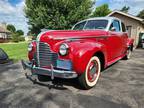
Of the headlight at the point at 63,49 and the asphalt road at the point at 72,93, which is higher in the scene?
the headlight at the point at 63,49

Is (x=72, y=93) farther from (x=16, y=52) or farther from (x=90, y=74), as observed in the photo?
(x=16, y=52)

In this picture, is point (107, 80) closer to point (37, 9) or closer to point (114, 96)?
point (114, 96)

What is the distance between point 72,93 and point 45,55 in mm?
1169

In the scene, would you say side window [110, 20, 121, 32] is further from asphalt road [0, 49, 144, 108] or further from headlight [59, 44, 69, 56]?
headlight [59, 44, 69, 56]

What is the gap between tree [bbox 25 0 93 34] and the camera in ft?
51.3

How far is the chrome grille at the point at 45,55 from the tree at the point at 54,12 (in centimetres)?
1200

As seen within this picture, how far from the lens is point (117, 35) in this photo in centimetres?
586

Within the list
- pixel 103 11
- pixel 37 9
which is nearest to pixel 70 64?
pixel 37 9

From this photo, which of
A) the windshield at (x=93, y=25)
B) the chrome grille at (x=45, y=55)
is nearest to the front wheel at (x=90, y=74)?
the chrome grille at (x=45, y=55)

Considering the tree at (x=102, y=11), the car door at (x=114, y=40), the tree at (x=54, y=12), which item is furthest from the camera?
the tree at (x=102, y=11)

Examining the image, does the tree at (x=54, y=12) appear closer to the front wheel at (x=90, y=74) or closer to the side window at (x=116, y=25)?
the side window at (x=116, y=25)

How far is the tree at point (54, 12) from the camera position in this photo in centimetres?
1564

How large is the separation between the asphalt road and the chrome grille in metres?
0.72

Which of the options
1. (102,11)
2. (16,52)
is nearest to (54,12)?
(16,52)
